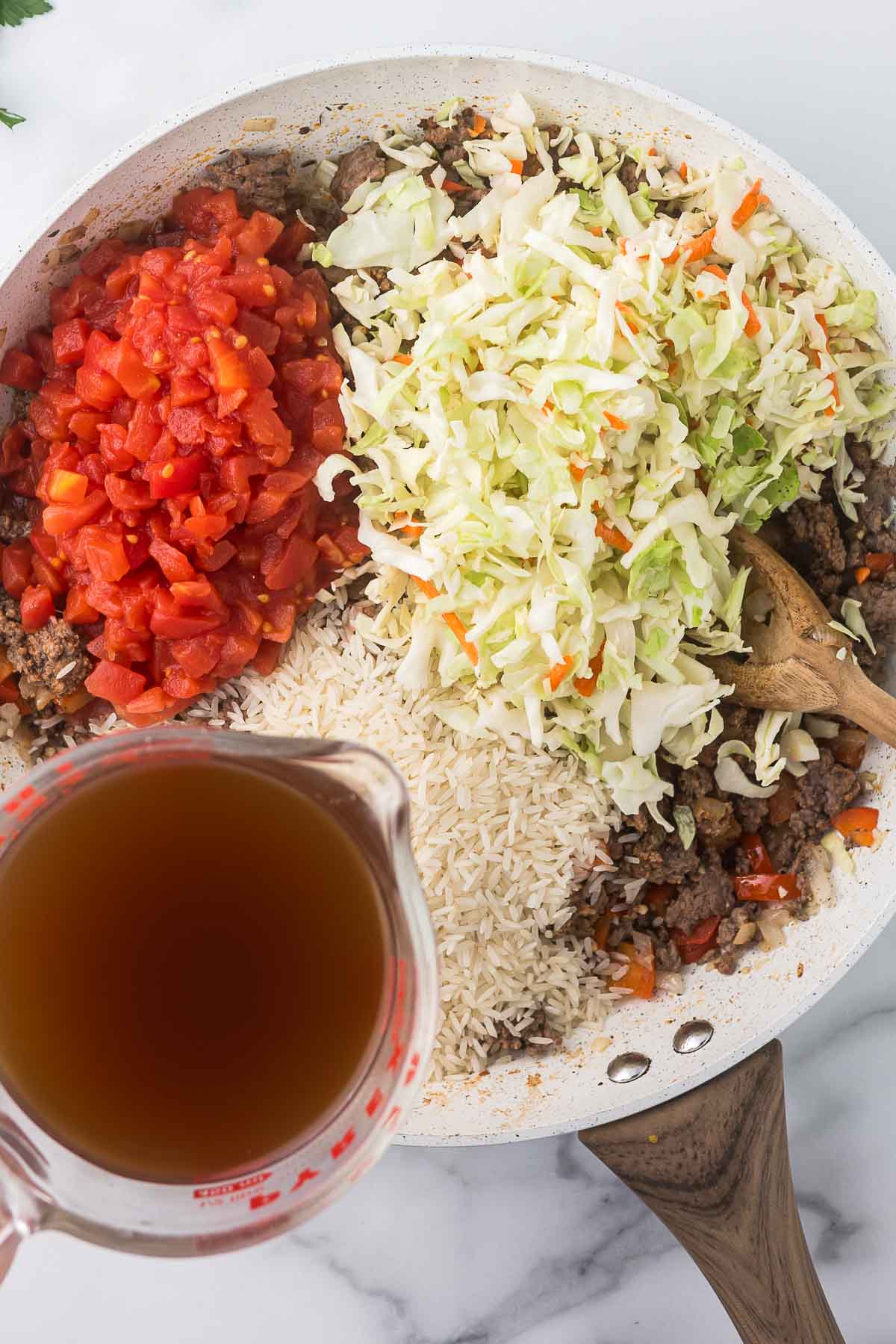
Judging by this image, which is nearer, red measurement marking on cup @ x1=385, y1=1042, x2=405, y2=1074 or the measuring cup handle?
the measuring cup handle

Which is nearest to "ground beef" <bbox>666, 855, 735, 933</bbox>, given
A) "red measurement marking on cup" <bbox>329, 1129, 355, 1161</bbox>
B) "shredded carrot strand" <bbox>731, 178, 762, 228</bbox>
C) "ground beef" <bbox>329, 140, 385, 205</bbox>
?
"red measurement marking on cup" <bbox>329, 1129, 355, 1161</bbox>

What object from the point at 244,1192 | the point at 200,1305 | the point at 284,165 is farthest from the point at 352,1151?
the point at 284,165

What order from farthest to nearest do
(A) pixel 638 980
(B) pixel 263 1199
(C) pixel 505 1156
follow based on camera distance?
(C) pixel 505 1156 → (A) pixel 638 980 → (B) pixel 263 1199

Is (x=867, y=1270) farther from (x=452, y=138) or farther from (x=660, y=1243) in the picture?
(x=452, y=138)

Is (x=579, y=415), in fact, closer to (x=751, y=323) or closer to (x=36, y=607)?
(x=751, y=323)

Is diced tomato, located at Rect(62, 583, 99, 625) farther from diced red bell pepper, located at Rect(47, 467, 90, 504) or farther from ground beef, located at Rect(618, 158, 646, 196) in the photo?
ground beef, located at Rect(618, 158, 646, 196)

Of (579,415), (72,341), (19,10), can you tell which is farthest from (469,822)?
(19,10)

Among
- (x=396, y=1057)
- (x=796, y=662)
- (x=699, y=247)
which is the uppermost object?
(x=699, y=247)
